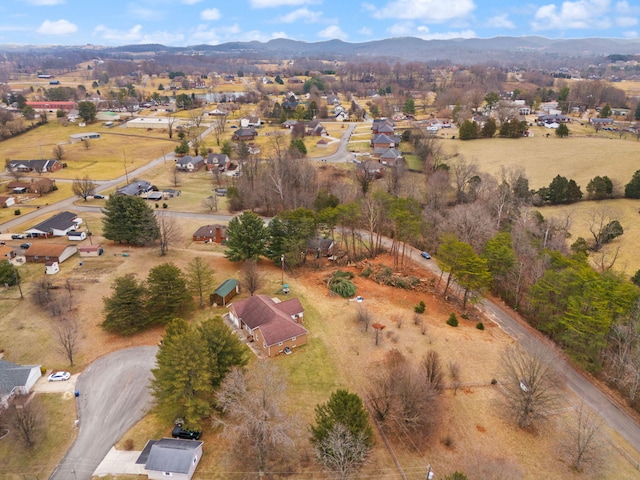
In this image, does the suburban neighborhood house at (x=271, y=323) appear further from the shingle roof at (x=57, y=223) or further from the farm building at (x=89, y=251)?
the shingle roof at (x=57, y=223)

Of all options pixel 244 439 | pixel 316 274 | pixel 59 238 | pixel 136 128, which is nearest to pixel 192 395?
pixel 244 439

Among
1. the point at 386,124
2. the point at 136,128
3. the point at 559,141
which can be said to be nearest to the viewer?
the point at 559,141

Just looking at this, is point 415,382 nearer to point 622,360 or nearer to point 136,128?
point 622,360

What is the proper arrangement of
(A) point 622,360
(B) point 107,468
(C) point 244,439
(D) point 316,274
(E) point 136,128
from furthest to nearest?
(E) point 136,128 < (D) point 316,274 < (A) point 622,360 < (C) point 244,439 < (B) point 107,468

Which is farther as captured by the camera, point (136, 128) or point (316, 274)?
point (136, 128)

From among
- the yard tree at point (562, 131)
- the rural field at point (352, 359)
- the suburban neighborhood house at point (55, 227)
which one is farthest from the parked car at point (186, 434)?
the yard tree at point (562, 131)

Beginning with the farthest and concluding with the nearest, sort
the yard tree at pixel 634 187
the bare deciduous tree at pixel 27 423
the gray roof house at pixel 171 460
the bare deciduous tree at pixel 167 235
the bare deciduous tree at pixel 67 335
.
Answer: the yard tree at pixel 634 187, the bare deciduous tree at pixel 167 235, the bare deciduous tree at pixel 67 335, the bare deciduous tree at pixel 27 423, the gray roof house at pixel 171 460

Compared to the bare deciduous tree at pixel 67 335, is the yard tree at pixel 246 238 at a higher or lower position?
higher

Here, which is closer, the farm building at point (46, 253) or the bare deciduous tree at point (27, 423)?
the bare deciduous tree at point (27, 423)
